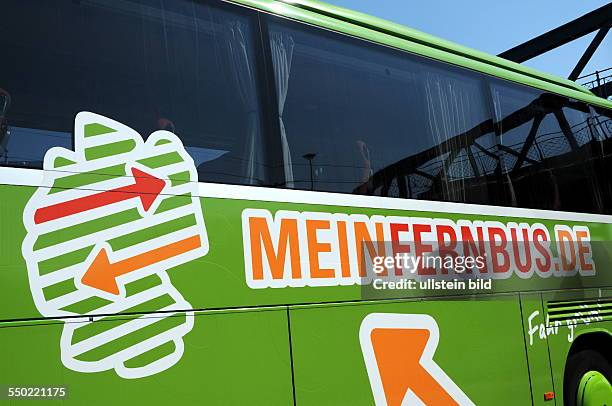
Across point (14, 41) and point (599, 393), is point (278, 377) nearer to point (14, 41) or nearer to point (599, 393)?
point (14, 41)

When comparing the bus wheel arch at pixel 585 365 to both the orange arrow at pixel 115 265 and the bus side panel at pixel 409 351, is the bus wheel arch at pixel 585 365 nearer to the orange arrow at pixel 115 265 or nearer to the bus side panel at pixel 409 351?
the bus side panel at pixel 409 351

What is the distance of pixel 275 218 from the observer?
3.85 metres

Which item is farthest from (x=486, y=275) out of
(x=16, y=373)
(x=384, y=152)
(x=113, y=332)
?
(x=16, y=373)

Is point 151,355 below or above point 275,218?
below

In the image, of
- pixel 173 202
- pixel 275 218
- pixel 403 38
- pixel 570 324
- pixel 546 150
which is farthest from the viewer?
pixel 546 150

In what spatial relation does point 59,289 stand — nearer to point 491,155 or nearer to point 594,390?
point 491,155

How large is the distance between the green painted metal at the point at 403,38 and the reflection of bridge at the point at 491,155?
0.28 m

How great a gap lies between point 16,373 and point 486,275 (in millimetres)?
3472

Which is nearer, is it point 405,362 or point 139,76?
point 139,76

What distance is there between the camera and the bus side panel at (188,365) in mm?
2869

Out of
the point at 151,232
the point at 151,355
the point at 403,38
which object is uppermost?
the point at 403,38

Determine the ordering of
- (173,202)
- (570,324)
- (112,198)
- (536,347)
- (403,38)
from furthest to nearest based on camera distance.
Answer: (570,324), (536,347), (403,38), (173,202), (112,198)

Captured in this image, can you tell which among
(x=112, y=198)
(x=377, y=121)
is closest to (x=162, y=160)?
(x=112, y=198)

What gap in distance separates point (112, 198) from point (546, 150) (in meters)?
4.34
